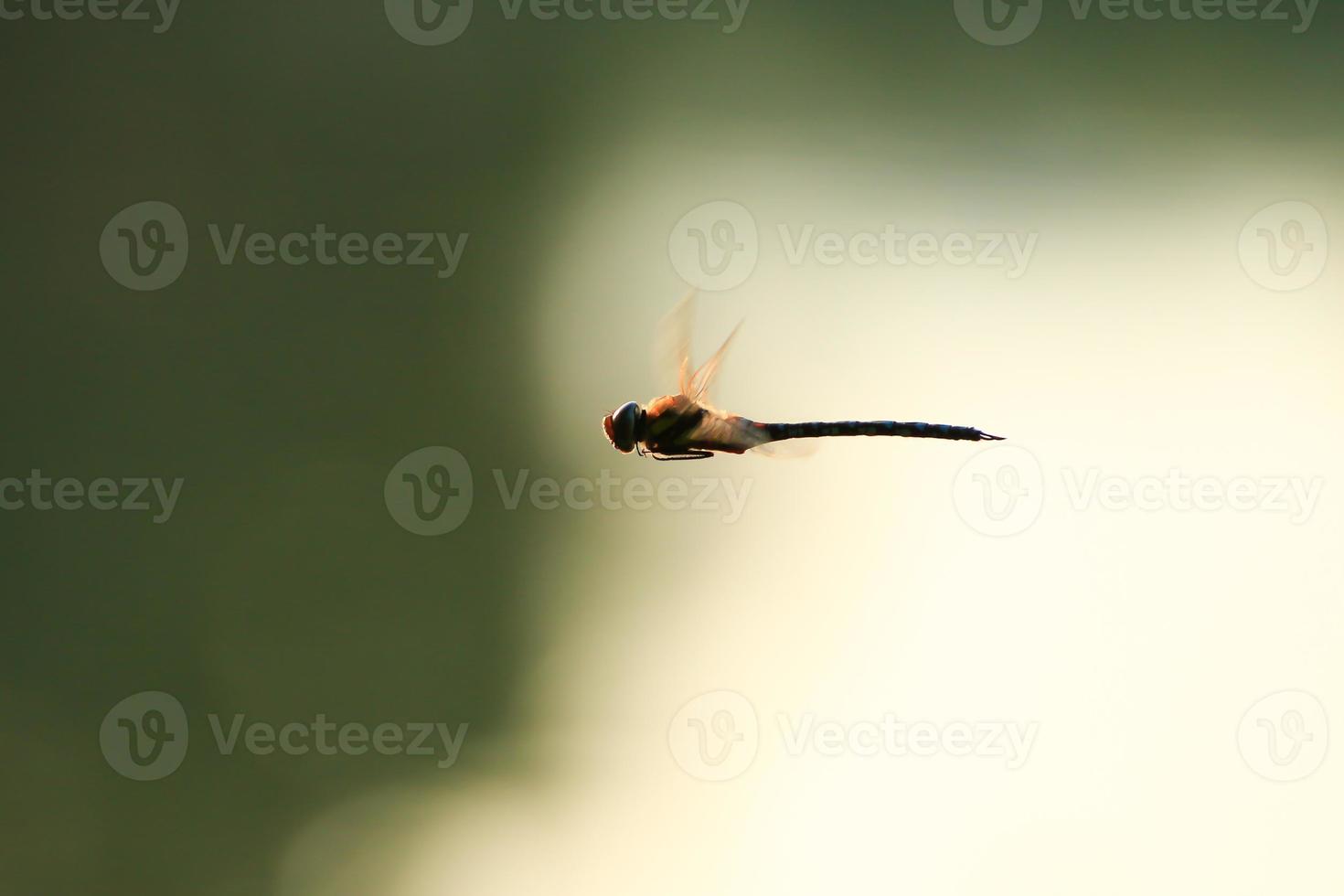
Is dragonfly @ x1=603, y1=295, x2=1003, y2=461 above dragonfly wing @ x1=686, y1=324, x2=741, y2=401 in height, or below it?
below

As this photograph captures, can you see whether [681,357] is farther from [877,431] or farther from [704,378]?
[877,431]

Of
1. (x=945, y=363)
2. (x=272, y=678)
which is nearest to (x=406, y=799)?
(x=272, y=678)

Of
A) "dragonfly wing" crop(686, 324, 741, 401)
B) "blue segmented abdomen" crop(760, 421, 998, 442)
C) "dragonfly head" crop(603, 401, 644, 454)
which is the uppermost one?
"dragonfly wing" crop(686, 324, 741, 401)

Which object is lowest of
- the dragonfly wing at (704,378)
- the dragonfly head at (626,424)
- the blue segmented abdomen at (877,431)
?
the dragonfly head at (626,424)

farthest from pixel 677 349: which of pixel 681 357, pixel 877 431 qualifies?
pixel 877 431
